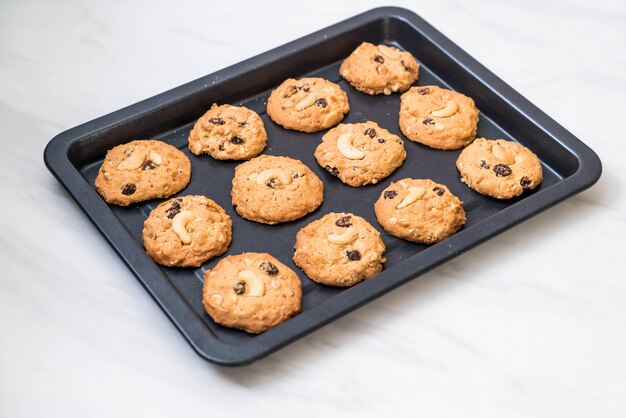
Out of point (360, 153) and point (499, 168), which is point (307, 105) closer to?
point (360, 153)

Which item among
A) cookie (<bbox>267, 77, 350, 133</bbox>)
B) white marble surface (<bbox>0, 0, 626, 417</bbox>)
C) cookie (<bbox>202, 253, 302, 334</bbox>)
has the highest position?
cookie (<bbox>267, 77, 350, 133</bbox>)

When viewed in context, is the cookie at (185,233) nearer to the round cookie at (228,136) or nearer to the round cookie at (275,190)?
the round cookie at (275,190)

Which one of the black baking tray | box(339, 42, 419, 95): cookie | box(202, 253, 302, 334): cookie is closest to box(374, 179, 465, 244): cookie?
the black baking tray

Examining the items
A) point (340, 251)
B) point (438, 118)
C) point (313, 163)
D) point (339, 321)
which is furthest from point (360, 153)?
point (339, 321)

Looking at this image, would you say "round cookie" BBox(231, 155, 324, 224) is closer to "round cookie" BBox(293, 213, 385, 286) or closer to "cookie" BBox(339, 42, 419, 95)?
"round cookie" BBox(293, 213, 385, 286)

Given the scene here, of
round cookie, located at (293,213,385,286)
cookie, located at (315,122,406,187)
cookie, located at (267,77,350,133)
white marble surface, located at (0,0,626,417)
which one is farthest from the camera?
cookie, located at (267,77,350,133)

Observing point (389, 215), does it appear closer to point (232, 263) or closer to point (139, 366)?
point (232, 263)
